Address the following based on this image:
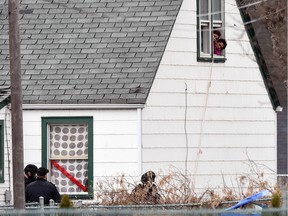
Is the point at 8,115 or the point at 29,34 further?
the point at 29,34

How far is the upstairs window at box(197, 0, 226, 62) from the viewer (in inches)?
1032

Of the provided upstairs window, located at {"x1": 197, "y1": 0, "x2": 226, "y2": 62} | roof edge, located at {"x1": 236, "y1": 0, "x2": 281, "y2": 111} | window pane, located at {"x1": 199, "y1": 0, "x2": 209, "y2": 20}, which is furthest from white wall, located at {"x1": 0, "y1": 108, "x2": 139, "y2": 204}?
roof edge, located at {"x1": 236, "y1": 0, "x2": 281, "y2": 111}

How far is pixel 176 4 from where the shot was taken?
1020 inches

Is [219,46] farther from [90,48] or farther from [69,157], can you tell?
[69,157]

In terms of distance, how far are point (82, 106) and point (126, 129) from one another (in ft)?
3.15

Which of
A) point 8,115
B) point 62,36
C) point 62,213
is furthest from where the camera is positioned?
point 62,36

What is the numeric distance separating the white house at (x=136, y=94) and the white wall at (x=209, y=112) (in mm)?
21

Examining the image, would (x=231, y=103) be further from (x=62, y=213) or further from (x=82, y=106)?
(x=62, y=213)

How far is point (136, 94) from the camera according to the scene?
24.6 meters

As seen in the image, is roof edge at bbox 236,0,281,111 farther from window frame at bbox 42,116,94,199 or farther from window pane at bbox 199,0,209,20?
window frame at bbox 42,116,94,199

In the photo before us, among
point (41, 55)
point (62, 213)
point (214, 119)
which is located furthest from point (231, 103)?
point (62, 213)

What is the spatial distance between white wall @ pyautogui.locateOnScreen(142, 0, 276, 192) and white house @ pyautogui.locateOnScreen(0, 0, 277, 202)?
2 cm

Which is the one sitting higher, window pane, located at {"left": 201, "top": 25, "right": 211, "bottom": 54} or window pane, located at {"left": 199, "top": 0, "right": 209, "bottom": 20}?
window pane, located at {"left": 199, "top": 0, "right": 209, "bottom": 20}

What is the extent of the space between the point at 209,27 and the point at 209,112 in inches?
73.4
